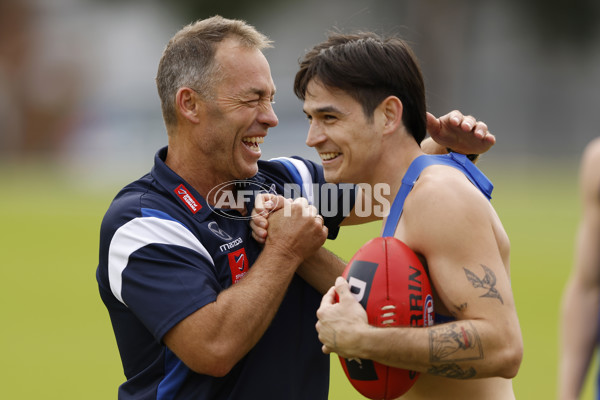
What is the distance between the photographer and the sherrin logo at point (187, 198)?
4242mm

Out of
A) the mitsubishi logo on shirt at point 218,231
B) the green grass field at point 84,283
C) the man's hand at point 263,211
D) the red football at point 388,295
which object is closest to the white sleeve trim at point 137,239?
the mitsubishi logo on shirt at point 218,231

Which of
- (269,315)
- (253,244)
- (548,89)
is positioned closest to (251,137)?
(253,244)

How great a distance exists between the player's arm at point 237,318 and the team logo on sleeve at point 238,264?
0.70ft

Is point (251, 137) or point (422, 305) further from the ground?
point (251, 137)

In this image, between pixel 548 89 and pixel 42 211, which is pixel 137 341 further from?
pixel 548 89

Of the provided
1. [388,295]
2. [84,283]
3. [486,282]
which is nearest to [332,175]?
[388,295]

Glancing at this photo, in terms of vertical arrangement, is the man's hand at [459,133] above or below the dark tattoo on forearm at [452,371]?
above

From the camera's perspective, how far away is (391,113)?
13.2ft

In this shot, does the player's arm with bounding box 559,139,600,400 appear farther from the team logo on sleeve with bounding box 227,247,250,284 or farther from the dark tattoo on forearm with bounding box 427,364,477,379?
the team logo on sleeve with bounding box 227,247,250,284

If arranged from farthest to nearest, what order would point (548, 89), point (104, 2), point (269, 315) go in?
point (104, 2) → point (548, 89) → point (269, 315)

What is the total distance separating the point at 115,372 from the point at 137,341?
15.7 feet

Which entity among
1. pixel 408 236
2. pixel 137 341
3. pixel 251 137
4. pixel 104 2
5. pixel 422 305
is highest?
pixel 104 2

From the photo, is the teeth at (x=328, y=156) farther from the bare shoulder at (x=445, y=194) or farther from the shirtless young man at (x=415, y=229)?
the bare shoulder at (x=445, y=194)

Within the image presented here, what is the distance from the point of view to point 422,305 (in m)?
3.47
